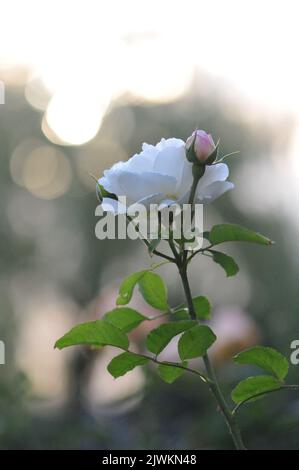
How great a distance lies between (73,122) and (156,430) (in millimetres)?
3722

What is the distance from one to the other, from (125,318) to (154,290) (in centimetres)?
3

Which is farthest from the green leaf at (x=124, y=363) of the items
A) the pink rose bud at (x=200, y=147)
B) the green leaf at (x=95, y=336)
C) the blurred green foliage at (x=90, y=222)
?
the blurred green foliage at (x=90, y=222)

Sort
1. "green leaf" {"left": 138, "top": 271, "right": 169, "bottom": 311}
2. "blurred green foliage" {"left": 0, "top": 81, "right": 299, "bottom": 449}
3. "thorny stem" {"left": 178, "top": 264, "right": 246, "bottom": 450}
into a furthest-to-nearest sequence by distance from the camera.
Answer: "blurred green foliage" {"left": 0, "top": 81, "right": 299, "bottom": 449}, "green leaf" {"left": 138, "top": 271, "right": 169, "bottom": 311}, "thorny stem" {"left": 178, "top": 264, "right": 246, "bottom": 450}

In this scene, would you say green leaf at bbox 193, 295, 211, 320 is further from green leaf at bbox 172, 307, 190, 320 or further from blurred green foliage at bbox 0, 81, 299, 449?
blurred green foliage at bbox 0, 81, 299, 449

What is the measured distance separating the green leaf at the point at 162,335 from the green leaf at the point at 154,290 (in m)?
0.06

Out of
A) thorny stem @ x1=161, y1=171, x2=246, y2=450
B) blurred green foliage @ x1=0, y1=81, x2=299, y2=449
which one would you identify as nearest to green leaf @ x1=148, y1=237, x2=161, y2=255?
thorny stem @ x1=161, y1=171, x2=246, y2=450

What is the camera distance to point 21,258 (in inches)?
202

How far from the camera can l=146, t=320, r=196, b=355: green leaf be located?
44cm

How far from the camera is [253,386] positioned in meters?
0.47

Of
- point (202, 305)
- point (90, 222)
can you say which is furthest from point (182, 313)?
point (90, 222)

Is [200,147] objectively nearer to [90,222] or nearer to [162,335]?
[162,335]

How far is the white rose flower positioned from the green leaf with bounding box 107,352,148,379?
0.09 metres

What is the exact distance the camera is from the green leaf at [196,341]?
1.41 feet

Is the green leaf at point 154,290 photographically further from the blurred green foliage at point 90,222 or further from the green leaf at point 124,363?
the blurred green foliage at point 90,222
